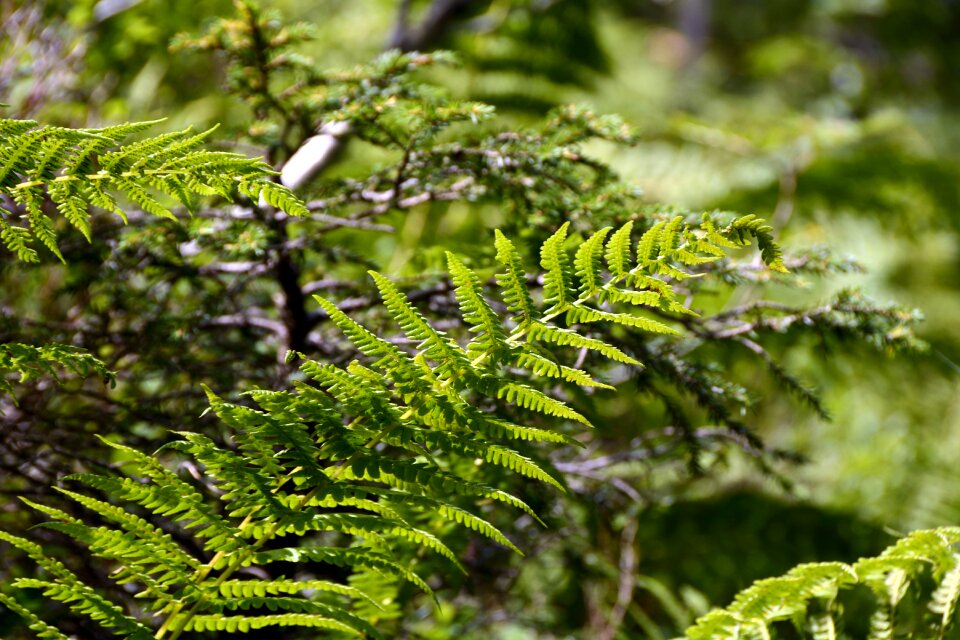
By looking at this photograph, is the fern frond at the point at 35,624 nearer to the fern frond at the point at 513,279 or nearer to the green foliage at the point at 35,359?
the green foliage at the point at 35,359

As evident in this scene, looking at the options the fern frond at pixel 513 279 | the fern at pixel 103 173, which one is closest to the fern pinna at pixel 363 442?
the fern frond at pixel 513 279

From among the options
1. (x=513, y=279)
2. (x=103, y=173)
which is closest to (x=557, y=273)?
(x=513, y=279)

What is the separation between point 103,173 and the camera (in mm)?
688

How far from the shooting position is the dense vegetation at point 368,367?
66 centimetres

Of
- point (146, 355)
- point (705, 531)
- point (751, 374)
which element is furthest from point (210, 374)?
point (751, 374)

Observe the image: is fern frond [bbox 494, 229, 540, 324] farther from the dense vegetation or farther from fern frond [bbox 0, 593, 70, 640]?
fern frond [bbox 0, 593, 70, 640]

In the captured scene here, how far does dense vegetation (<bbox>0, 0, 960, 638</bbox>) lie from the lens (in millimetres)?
658

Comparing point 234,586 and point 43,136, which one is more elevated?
point 43,136

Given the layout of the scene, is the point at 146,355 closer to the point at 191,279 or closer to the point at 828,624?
the point at 191,279

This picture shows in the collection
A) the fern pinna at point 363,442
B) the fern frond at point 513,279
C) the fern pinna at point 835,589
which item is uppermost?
the fern frond at point 513,279

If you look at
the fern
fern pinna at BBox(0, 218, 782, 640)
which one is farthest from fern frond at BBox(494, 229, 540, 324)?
the fern

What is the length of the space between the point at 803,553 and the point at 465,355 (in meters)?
1.35

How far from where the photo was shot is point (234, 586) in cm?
64

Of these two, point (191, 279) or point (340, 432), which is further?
point (191, 279)
